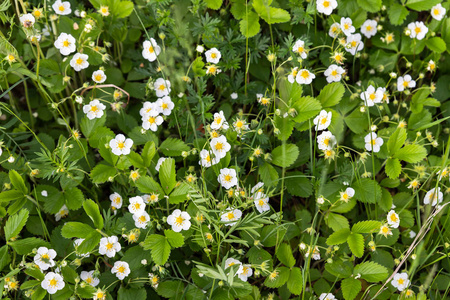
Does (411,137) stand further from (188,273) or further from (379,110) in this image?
(188,273)

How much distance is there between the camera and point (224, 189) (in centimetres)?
217

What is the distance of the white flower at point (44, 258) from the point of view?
6.19ft

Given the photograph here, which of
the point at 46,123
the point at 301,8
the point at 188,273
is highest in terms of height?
the point at 301,8

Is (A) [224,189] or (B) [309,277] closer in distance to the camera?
(B) [309,277]

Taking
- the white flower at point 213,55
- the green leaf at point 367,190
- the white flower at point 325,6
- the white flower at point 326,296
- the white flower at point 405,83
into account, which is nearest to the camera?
the white flower at point 326,296

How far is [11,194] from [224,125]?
1.04m

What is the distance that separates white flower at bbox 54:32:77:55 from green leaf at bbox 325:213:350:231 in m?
1.57

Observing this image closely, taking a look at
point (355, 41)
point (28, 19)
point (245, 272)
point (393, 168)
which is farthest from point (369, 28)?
point (28, 19)

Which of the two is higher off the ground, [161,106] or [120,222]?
[161,106]

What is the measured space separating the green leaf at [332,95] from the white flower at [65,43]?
132 cm

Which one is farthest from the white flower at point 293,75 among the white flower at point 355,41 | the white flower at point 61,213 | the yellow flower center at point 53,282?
the yellow flower center at point 53,282

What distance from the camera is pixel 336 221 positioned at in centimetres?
210

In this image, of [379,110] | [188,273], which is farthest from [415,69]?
[188,273]

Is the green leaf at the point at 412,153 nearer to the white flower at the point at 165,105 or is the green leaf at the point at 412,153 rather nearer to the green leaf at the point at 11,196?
the white flower at the point at 165,105
